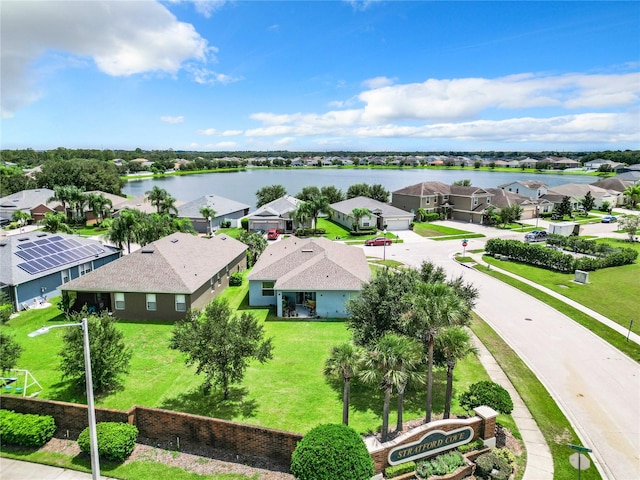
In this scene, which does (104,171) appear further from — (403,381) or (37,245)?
(403,381)

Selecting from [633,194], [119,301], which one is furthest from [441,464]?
[633,194]

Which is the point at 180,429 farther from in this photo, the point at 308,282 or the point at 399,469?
the point at 308,282

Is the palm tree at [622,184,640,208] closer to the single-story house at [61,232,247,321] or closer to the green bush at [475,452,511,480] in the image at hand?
the single-story house at [61,232,247,321]

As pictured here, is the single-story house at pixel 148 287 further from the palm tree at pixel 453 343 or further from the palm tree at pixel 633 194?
the palm tree at pixel 633 194

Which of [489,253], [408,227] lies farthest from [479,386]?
[408,227]

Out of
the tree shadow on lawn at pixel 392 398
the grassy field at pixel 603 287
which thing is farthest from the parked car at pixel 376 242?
the tree shadow on lawn at pixel 392 398

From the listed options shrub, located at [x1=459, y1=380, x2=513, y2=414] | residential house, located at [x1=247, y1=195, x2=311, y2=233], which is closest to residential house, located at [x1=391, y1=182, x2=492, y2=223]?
residential house, located at [x1=247, y1=195, x2=311, y2=233]
